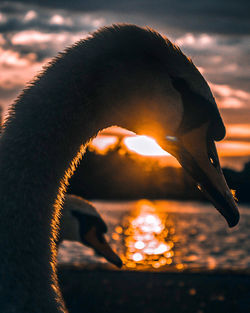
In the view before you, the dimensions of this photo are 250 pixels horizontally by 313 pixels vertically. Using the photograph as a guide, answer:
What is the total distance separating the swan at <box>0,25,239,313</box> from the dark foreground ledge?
25.2 feet

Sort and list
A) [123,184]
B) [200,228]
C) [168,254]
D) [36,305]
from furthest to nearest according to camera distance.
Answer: [123,184]
[200,228]
[168,254]
[36,305]

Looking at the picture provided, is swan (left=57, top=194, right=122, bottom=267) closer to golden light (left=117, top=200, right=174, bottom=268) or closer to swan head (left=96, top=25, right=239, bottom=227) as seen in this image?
swan head (left=96, top=25, right=239, bottom=227)

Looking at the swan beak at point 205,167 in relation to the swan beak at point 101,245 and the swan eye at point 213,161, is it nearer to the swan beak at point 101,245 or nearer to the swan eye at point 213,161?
the swan eye at point 213,161

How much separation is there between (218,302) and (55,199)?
28.3 feet

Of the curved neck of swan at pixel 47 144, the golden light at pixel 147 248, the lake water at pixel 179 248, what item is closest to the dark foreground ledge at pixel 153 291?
the lake water at pixel 179 248

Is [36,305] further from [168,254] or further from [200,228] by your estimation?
[200,228]

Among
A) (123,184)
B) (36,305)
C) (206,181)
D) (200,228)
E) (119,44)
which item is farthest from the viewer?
(123,184)

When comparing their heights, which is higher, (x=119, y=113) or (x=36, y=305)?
(x=119, y=113)

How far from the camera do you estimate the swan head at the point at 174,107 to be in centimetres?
241

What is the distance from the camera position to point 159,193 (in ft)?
314

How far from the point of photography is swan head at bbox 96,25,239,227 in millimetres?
2408

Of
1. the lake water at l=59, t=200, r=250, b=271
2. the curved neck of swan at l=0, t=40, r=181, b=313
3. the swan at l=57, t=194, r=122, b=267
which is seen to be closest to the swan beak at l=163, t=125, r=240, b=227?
the curved neck of swan at l=0, t=40, r=181, b=313

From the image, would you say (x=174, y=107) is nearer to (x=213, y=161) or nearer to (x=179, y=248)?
(x=213, y=161)

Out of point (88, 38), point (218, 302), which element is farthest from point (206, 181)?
point (218, 302)
